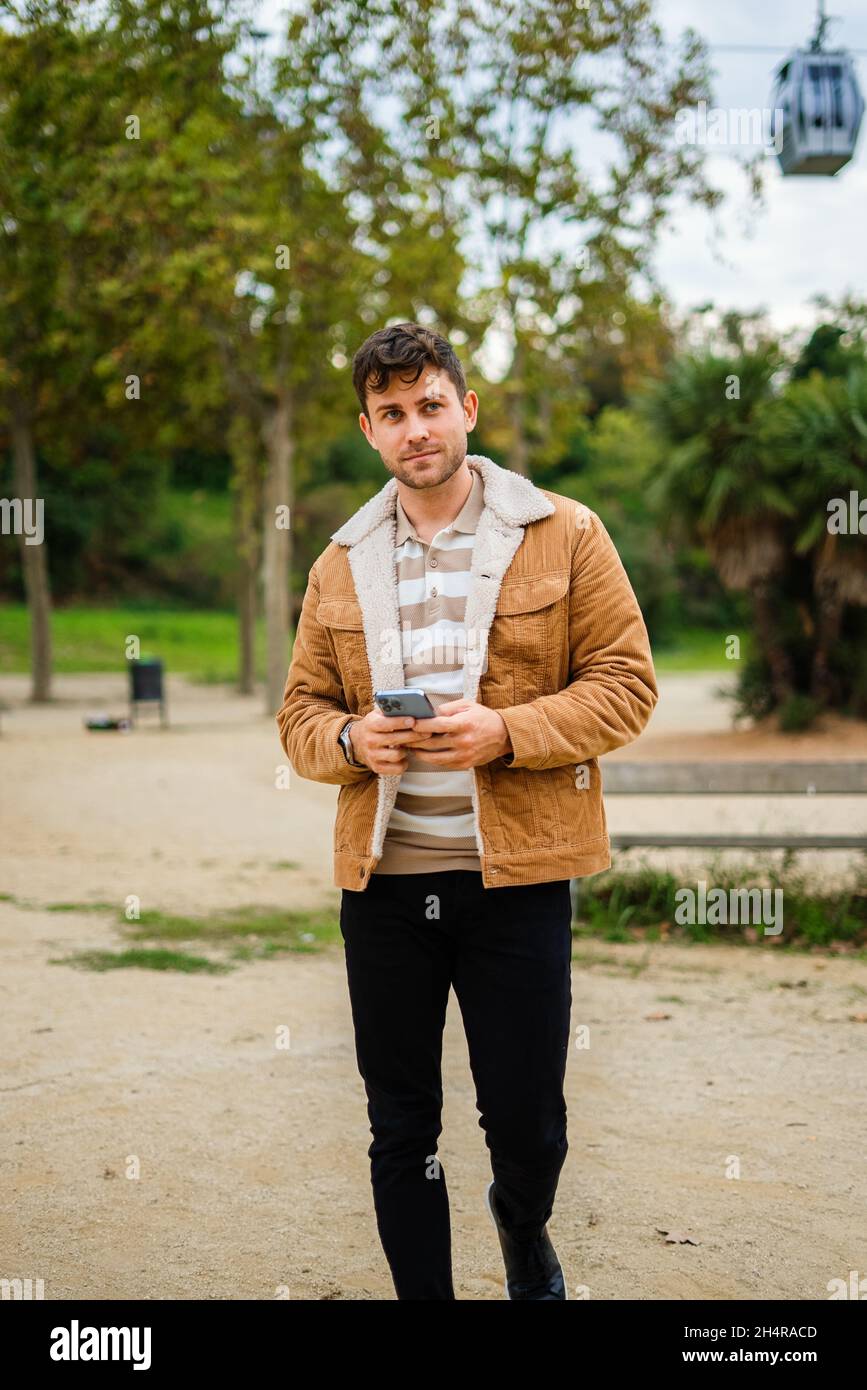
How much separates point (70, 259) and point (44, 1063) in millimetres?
18263

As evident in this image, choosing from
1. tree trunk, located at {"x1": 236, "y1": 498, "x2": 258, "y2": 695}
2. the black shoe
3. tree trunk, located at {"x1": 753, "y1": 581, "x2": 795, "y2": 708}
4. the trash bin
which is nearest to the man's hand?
the black shoe

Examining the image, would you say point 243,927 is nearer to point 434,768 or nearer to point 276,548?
point 434,768

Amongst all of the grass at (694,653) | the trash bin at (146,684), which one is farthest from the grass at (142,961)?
the grass at (694,653)

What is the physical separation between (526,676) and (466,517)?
38cm

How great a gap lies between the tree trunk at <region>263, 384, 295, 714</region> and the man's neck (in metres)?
17.9

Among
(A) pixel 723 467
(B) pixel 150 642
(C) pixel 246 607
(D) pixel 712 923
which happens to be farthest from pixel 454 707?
(B) pixel 150 642

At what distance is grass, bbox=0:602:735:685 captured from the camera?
33.5 meters

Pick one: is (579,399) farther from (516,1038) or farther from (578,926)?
(516,1038)

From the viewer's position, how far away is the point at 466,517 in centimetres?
303

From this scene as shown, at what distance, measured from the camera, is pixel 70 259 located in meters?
21.3

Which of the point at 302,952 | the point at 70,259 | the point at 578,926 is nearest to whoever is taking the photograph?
the point at 302,952

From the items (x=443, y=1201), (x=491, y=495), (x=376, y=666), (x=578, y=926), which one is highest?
(x=491, y=495)

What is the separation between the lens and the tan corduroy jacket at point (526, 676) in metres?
2.83
